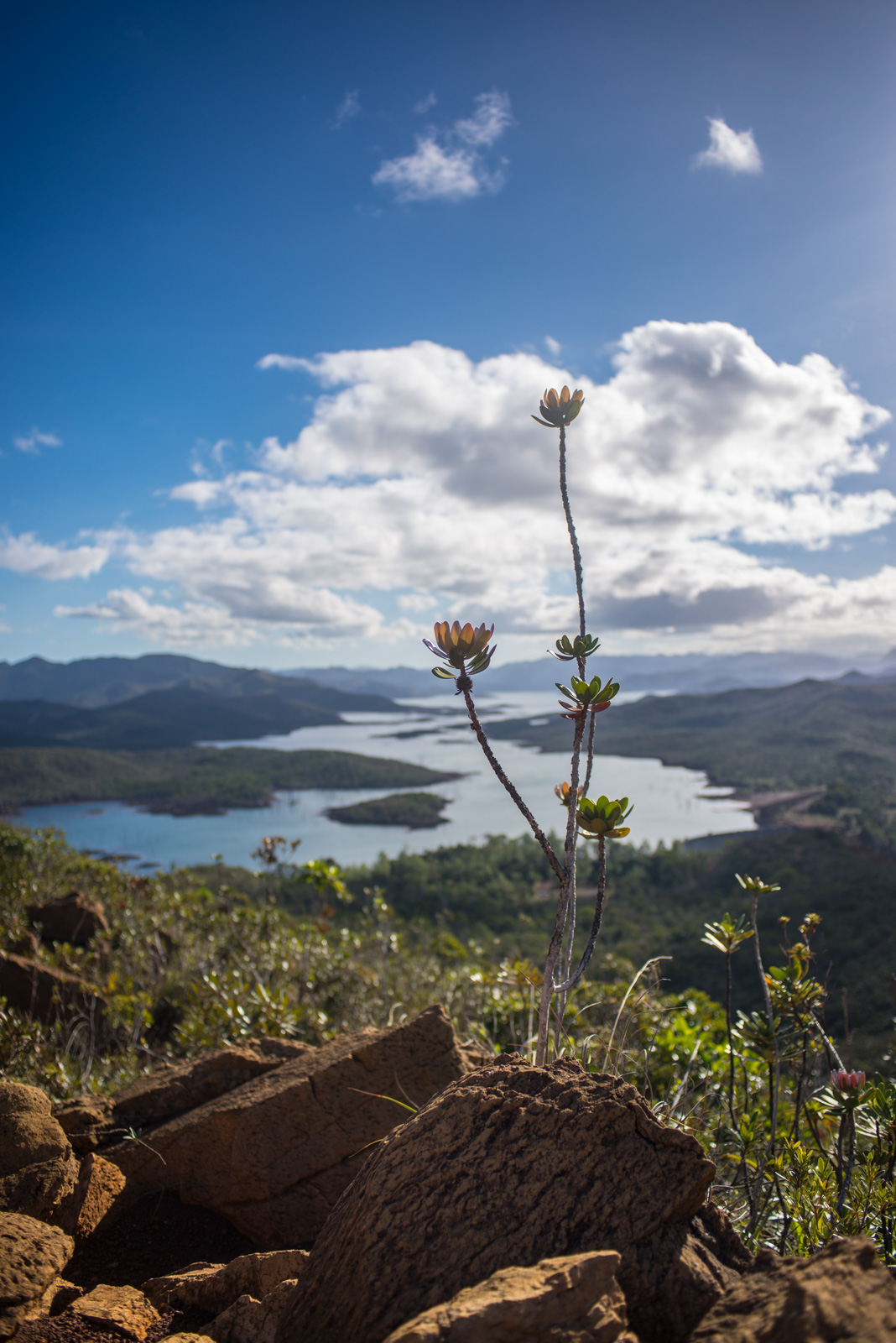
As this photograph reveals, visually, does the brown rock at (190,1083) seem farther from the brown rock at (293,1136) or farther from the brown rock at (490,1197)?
the brown rock at (490,1197)

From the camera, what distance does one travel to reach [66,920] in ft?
25.0

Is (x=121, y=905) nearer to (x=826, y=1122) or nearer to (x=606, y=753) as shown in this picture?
(x=826, y=1122)

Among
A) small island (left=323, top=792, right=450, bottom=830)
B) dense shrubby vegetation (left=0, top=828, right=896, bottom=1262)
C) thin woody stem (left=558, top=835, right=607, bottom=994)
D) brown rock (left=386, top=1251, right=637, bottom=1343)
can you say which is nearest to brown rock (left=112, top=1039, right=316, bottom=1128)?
dense shrubby vegetation (left=0, top=828, right=896, bottom=1262)

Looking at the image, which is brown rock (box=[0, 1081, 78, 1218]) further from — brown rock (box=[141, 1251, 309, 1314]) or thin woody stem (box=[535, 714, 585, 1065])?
thin woody stem (box=[535, 714, 585, 1065])

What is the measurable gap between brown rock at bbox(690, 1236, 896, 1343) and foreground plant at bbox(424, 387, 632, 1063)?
0.84m

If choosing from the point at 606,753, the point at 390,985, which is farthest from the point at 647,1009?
the point at 606,753

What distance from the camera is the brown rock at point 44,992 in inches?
212

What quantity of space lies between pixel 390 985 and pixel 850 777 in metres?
74.0

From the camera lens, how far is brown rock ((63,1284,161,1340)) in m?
1.79

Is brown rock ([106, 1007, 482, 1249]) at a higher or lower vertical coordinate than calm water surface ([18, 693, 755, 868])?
higher

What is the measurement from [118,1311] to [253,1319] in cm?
38

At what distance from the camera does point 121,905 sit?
893 centimetres

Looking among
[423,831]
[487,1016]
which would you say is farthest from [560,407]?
[423,831]

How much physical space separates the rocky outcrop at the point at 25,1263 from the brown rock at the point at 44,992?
364 cm
